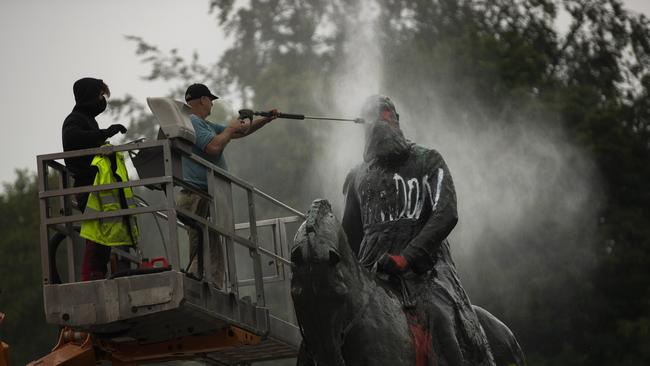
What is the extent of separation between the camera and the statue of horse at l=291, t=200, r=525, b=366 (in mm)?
12711

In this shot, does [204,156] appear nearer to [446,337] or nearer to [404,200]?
[404,200]

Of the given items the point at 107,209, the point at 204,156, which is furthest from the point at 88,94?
the point at 204,156

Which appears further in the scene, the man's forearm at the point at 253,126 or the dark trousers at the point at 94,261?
the man's forearm at the point at 253,126

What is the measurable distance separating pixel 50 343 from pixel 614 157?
46.1ft

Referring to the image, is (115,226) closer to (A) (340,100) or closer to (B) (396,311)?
(B) (396,311)

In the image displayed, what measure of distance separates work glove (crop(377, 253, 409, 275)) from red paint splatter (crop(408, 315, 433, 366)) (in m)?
0.39

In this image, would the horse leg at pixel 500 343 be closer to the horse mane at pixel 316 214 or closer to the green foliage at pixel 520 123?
the horse mane at pixel 316 214

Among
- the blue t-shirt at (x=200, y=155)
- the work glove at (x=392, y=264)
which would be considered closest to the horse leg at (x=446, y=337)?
the work glove at (x=392, y=264)

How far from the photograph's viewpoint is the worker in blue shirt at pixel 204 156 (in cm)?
1625

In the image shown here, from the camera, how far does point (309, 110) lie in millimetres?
44812

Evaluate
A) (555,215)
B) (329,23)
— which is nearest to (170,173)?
(555,215)

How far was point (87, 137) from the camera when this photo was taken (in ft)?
51.8

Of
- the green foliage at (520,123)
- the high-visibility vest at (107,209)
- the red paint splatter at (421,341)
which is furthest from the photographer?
the green foliage at (520,123)

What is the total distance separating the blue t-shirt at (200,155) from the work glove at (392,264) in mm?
2749
